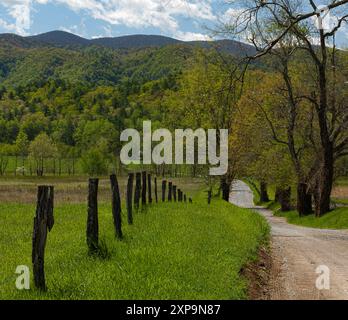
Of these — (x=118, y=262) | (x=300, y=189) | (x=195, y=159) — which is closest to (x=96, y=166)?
(x=195, y=159)

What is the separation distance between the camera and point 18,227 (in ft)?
66.6

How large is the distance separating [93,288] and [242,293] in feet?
9.30

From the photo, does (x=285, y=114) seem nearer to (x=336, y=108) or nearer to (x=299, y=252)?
(x=336, y=108)

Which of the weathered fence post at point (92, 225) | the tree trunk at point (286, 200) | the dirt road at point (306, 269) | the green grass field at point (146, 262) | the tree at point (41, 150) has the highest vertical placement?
the tree at point (41, 150)

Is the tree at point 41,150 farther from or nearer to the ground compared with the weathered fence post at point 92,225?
farther from the ground

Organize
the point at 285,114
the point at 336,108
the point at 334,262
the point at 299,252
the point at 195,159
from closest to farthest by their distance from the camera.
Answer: the point at 334,262, the point at 299,252, the point at 336,108, the point at 285,114, the point at 195,159

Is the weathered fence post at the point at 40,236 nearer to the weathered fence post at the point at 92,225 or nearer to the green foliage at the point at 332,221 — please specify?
the weathered fence post at the point at 92,225

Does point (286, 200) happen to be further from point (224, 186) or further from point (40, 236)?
point (40, 236)

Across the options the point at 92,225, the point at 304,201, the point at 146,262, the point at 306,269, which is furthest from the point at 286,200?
the point at 146,262

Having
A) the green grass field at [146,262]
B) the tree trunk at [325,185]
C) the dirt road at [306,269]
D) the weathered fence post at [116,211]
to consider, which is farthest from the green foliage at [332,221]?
the weathered fence post at [116,211]

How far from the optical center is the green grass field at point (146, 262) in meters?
8.52

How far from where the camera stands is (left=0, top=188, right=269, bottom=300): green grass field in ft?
27.9

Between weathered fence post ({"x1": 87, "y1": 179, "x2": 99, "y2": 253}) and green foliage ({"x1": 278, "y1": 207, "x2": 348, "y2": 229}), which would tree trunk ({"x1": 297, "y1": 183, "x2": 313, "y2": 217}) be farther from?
weathered fence post ({"x1": 87, "y1": 179, "x2": 99, "y2": 253})

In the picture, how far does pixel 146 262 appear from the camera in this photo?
34.6ft
